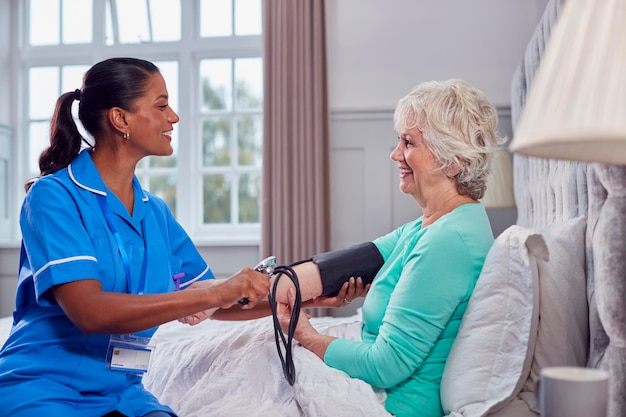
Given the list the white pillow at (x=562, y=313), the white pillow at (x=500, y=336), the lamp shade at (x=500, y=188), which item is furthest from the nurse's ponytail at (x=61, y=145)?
the lamp shade at (x=500, y=188)

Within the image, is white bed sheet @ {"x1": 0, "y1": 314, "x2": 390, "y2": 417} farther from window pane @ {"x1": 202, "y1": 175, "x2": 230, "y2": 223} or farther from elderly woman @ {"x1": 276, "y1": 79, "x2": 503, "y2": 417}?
window pane @ {"x1": 202, "y1": 175, "x2": 230, "y2": 223}

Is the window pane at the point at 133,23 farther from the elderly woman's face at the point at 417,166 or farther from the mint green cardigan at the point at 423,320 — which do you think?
the mint green cardigan at the point at 423,320

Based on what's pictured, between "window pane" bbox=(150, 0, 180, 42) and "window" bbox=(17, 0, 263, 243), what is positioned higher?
"window pane" bbox=(150, 0, 180, 42)

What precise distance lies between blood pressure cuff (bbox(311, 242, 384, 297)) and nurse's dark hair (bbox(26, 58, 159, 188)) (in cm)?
68

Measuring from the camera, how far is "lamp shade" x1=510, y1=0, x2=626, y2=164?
74cm

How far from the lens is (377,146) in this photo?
4156mm

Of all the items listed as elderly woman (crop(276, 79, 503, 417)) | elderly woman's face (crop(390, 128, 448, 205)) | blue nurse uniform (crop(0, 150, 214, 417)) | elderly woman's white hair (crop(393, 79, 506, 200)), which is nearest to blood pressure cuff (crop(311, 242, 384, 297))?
elderly woman (crop(276, 79, 503, 417))

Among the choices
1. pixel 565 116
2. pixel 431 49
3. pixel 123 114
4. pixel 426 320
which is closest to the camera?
pixel 565 116

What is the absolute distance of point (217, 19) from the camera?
464 centimetres

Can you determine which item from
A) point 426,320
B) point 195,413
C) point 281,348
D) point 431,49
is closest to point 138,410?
point 195,413

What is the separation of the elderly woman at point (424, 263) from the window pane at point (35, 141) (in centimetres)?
343

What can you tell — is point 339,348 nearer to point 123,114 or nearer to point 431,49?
point 123,114

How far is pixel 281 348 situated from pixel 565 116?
48.9 inches

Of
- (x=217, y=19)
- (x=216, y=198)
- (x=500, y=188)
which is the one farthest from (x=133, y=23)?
(x=500, y=188)
